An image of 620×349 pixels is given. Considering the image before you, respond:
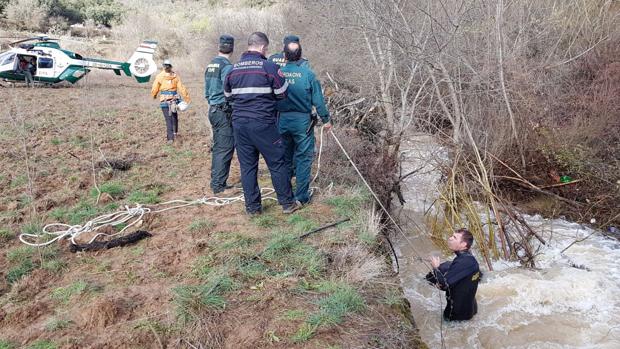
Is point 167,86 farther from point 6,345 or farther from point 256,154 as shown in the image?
point 6,345

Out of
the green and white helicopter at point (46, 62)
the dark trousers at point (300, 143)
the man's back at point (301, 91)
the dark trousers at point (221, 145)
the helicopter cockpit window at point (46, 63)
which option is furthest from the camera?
the helicopter cockpit window at point (46, 63)

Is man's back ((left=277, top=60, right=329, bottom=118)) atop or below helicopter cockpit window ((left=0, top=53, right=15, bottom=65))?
atop

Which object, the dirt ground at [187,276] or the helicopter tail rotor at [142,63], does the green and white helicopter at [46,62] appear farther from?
the dirt ground at [187,276]

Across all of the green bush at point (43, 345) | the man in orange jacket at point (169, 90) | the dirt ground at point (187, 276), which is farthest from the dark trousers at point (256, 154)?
the man in orange jacket at point (169, 90)

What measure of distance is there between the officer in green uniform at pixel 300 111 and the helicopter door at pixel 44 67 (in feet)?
51.5

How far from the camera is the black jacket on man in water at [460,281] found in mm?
4957

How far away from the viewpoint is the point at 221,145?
6633 millimetres

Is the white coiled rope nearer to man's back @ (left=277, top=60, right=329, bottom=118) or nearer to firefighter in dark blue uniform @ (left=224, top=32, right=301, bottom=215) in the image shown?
firefighter in dark blue uniform @ (left=224, top=32, right=301, bottom=215)

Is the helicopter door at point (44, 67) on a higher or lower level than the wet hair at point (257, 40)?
lower

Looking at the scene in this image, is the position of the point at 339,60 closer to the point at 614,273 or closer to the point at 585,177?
the point at 585,177

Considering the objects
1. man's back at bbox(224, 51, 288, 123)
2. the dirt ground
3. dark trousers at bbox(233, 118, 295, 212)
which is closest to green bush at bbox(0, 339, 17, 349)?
the dirt ground

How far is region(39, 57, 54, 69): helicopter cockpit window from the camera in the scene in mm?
18062

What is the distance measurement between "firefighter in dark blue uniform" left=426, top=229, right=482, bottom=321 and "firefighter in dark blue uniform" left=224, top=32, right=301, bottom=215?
1994 mm

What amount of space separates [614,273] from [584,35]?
6.91m
